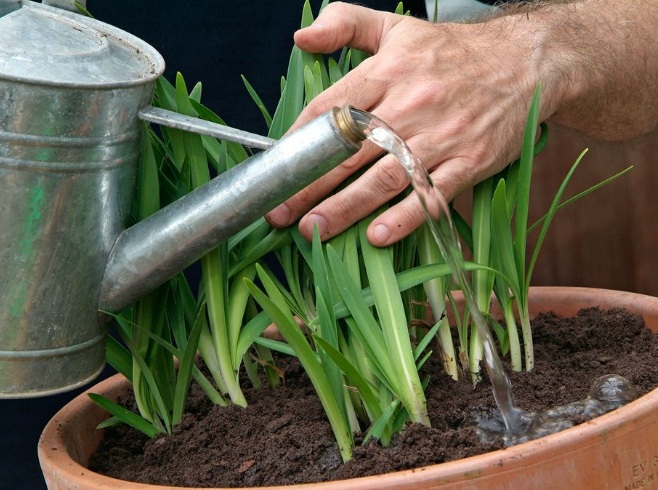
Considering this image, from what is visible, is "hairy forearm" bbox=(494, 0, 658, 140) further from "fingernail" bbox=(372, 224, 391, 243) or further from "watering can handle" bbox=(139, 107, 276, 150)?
"watering can handle" bbox=(139, 107, 276, 150)

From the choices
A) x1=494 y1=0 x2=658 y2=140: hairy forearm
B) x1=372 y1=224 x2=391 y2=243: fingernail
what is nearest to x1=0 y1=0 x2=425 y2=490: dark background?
x1=494 y1=0 x2=658 y2=140: hairy forearm

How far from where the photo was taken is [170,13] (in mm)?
1397

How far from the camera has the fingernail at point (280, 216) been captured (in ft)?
2.69

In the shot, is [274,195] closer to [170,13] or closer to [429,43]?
[429,43]

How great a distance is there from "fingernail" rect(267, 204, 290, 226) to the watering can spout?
118 mm

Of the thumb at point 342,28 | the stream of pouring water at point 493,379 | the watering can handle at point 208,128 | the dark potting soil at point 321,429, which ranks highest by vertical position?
the thumb at point 342,28

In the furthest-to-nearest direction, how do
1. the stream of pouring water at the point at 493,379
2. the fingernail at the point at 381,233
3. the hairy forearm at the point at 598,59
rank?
1. the hairy forearm at the point at 598,59
2. the fingernail at the point at 381,233
3. the stream of pouring water at the point at 493,379

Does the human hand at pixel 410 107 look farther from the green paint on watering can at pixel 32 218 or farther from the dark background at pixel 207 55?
the dark background at pixel 207 55

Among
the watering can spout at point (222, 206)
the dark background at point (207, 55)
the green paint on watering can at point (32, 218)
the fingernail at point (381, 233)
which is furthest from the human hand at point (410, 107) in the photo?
the dark background at point (207, 55)

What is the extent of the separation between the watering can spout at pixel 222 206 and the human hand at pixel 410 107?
4.9 inches

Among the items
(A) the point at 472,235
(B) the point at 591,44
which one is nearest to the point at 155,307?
(A) the point at 472,235

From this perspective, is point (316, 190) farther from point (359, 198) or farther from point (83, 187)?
point (83, 187)

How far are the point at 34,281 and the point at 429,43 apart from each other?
461 mm

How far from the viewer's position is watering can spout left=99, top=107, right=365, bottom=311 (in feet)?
2.13
